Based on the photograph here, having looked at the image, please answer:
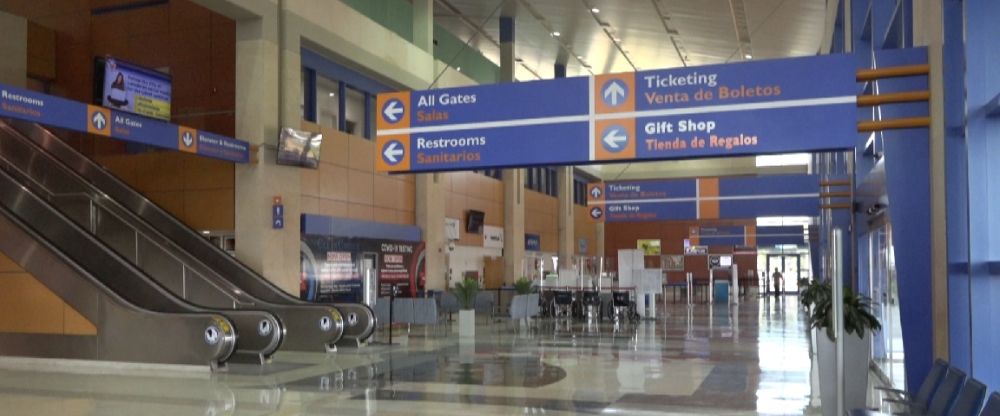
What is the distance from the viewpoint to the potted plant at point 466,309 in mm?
16219

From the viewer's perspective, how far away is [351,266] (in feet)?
59.2

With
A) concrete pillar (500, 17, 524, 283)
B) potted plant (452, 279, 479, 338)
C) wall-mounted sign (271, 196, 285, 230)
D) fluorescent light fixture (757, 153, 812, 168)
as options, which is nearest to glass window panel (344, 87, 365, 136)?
wall-mounted sign (271, 196, 285, 230)

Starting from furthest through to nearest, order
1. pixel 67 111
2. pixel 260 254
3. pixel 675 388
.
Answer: pixel 260 254 < pixel 67 111 < pixel 675 388

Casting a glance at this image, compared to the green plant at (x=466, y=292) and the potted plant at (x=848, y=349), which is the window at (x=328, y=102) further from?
the potted plant at (x=848, y=349)

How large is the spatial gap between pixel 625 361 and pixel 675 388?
2573 millimetres

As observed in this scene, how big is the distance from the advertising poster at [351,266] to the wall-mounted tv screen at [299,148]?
1588mm

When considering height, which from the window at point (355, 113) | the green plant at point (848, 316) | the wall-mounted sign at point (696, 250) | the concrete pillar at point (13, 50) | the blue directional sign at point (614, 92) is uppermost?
the concrete pillar at point (13, 50)

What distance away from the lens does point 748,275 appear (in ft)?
126

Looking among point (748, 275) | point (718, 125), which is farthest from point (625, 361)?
point (748, 275)

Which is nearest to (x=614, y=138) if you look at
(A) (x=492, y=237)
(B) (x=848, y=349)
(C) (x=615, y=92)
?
(C) (x=615, y=92)

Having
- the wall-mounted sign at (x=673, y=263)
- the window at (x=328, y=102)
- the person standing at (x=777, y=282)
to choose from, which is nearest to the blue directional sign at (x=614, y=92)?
the window at (x=328, y=102)

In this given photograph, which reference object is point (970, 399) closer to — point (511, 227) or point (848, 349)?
point (848, 349)

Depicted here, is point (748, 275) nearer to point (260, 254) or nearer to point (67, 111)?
point (260, 254)

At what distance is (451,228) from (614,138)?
15324mm
